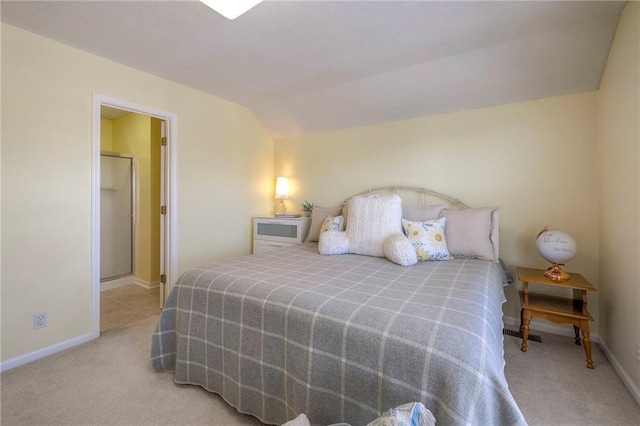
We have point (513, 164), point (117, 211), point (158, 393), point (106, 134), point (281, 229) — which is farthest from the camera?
point (106, 134)

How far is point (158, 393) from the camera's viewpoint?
163 cm

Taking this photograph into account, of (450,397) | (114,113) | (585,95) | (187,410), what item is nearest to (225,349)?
(187,410)

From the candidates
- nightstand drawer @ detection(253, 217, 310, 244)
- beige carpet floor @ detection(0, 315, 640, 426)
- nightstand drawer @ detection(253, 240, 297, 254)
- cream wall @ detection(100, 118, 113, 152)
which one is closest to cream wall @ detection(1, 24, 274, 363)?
beige carpet floor @ detection(0, 315, 640, 426)

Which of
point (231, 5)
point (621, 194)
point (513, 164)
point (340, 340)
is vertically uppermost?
point (231, 5)

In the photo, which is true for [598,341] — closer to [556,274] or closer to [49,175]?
[556,274]

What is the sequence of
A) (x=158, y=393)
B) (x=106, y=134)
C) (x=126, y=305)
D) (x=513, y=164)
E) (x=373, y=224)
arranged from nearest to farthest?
(x=158, y=393) → (x=373, y=224) → (x=513, y=164) → (x=126, y=305) → (x=106, y=134)

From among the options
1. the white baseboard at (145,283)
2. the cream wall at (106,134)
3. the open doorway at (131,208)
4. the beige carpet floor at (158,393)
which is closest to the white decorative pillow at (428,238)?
the beige carpet floor at (158,393)

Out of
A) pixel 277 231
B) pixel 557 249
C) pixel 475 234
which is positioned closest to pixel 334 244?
pixel 475 234

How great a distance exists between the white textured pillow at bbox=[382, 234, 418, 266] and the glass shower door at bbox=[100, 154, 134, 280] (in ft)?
12.1

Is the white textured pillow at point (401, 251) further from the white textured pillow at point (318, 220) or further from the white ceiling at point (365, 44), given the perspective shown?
the white ceiling at point (365, 44)

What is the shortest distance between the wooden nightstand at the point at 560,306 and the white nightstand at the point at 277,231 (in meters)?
2.13

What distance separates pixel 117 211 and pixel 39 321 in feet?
7.25

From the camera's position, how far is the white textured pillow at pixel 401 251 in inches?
79.0

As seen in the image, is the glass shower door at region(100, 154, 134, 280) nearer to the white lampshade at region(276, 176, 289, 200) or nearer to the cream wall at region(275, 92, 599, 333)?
the white lampshade at region(276, 176, 289, 200)
